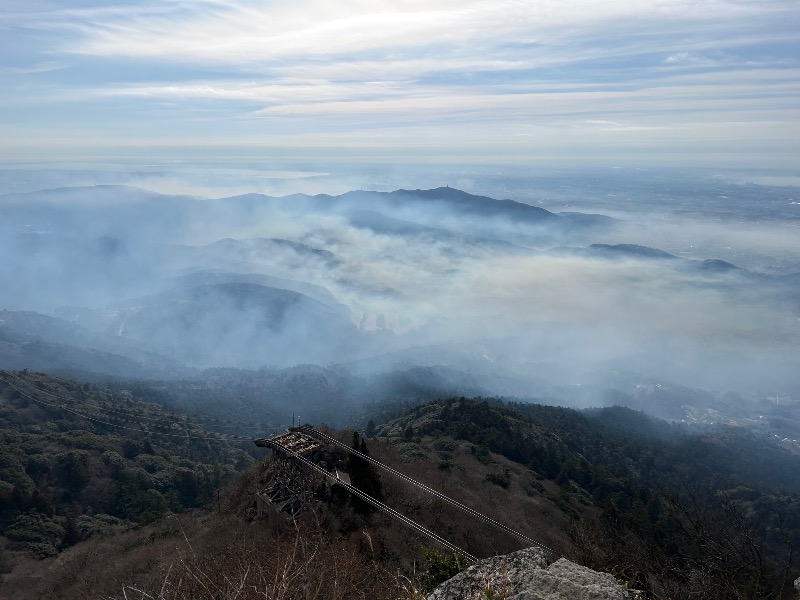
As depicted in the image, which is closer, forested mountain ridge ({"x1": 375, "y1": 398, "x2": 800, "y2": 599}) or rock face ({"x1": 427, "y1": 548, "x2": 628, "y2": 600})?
rock face ({"x1": 427, "y1": 548, "x2": 628, "y2": 600})

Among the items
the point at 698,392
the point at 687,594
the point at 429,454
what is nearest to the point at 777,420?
the point at 698,392

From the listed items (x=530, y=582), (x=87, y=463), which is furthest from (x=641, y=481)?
(x=530, y=582)

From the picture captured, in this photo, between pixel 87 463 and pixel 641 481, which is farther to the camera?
pixel 641 481

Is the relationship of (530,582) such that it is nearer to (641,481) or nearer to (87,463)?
(87,463)

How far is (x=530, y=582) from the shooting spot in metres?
11.4

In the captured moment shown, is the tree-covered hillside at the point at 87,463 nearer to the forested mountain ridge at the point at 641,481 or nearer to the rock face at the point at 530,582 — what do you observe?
the forested mountain ridge at the point at 641,481

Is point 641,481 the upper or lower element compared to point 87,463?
lower

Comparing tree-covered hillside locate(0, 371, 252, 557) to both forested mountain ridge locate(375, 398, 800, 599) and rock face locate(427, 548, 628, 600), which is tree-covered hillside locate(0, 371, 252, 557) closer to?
forested mountain ridge locate(375, 398, 800, 599)

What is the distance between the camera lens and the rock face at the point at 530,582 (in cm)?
1067

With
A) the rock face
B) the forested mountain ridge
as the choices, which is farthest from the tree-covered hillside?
the rock face

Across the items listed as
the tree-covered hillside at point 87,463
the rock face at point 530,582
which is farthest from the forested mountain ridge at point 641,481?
the tree-covered hillside at point 87,463

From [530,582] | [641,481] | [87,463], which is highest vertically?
[530,582]

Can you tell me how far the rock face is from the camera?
10672 mm

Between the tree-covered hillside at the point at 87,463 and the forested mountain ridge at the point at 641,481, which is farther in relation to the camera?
the tree-covered hillside at the point at 87,463
